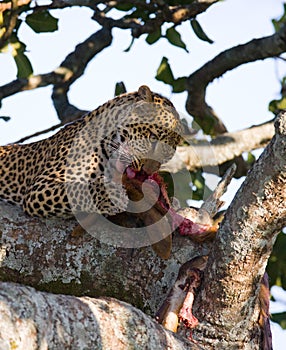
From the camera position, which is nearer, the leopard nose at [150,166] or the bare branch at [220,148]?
the leopard nose at [150,166]

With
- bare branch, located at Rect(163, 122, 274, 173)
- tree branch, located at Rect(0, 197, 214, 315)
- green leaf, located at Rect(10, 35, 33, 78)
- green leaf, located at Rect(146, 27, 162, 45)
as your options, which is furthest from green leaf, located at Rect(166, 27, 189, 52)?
tree branch, located at Rect(0, 197, 214, 315)

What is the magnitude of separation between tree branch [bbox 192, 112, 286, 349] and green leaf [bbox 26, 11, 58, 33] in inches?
130

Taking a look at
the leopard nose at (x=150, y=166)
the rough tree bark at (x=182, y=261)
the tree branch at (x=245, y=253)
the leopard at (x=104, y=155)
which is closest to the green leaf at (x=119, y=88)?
the leopard at (x=104, y=155)

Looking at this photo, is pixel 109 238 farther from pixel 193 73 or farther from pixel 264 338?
pixel 193 73

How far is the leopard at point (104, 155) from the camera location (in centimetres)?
564

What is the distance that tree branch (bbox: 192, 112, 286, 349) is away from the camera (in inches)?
174

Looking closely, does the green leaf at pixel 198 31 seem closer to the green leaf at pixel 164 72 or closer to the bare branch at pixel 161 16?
the bare branch at pixel 161 16

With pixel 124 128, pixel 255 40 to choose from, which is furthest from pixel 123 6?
pixel 124 128

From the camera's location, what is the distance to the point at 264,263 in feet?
15.4

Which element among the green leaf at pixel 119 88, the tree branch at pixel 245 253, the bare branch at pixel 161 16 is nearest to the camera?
the tree branch at pixel 245 253

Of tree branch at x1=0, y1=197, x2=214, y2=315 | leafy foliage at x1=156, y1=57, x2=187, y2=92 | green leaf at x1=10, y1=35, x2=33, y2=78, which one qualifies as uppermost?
green leaf at x1=10, y1=35, x2=33, y2=78

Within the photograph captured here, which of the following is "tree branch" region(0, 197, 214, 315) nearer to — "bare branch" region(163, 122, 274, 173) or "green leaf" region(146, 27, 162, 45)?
"bare branch" region(163, 122, 274, 173)

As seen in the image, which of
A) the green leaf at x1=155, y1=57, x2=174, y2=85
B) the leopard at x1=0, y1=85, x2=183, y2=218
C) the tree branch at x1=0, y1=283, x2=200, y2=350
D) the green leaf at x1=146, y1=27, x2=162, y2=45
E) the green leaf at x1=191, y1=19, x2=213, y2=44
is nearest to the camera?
the tree branch at x1=0, y1=283, x2=200, y2=350

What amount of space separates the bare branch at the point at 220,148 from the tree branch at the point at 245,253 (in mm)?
2737
